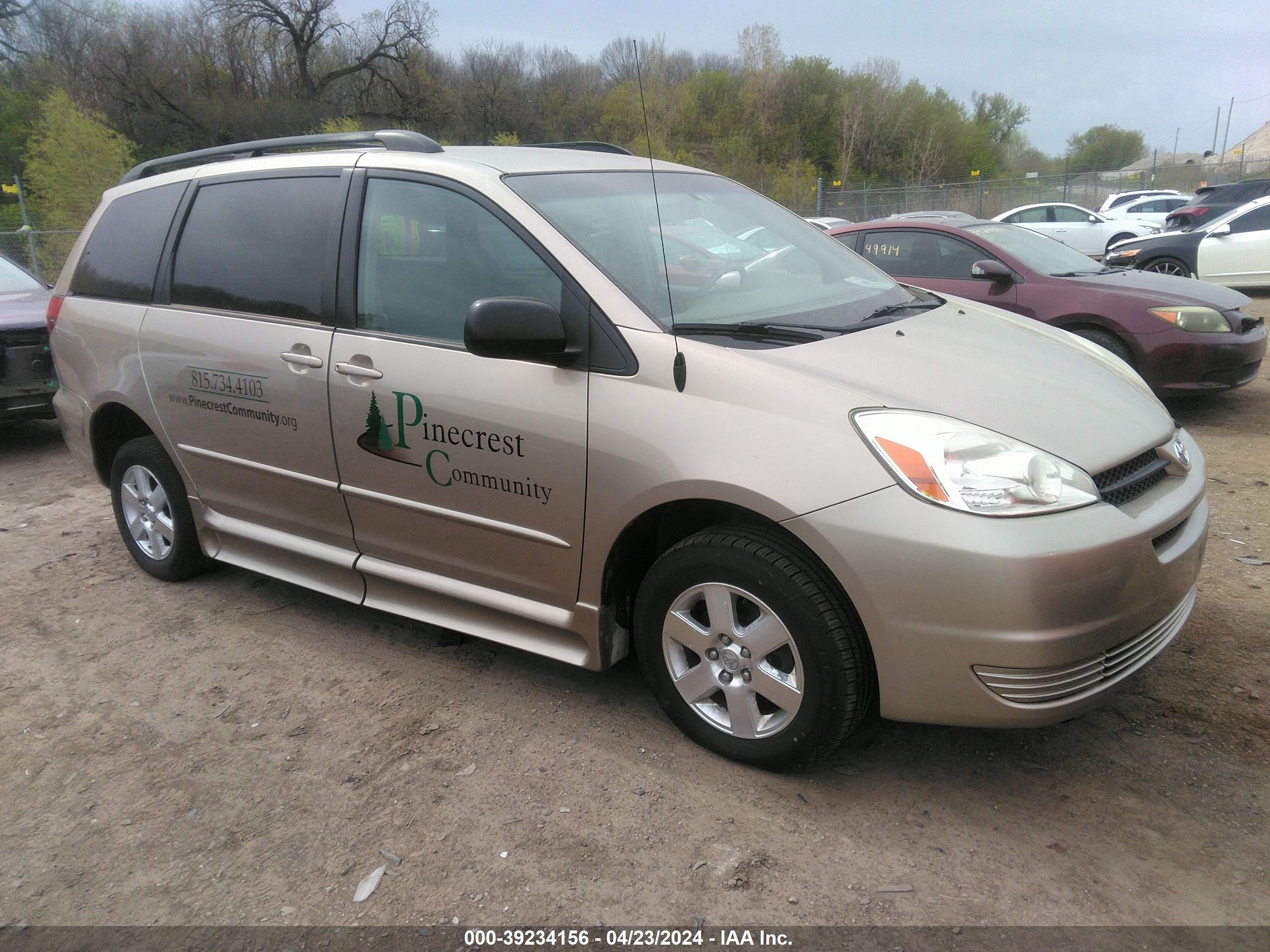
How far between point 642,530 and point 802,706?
0.72 meters

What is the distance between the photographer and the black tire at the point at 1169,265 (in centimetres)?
1226

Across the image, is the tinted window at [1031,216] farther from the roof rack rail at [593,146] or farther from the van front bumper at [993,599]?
the van front bumper at [993,599]

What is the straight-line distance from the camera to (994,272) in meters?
6.75

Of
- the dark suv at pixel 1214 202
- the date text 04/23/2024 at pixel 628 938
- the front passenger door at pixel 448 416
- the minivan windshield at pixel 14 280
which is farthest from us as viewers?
the dark suv at pixel 1214 202

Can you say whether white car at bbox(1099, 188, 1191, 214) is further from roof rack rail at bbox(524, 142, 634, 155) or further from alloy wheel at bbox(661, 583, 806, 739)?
alloy wheel at bbox(661, 583, 806, 739)

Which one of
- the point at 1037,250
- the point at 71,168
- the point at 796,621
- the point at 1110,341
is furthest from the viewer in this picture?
the point at 71,168

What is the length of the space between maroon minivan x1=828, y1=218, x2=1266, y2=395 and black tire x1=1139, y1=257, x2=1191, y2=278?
581 centimetres

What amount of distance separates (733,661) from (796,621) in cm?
29

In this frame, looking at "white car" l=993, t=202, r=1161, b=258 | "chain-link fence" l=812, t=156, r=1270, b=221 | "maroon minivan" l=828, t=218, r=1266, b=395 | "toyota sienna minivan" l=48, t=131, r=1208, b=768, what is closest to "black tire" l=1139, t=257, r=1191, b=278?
"maroon minivan" l=828, t=218, r=1266, b=395

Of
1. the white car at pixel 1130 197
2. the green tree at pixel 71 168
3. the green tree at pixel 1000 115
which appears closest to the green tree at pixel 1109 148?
the green tree at pixel 1000 115

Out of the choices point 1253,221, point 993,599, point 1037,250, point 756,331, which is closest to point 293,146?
point 756,331

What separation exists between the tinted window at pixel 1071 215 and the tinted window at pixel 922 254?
1441 cm

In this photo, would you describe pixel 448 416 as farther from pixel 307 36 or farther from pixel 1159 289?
pixel 307 36

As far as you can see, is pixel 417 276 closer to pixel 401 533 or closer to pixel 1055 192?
pixel 401 533
